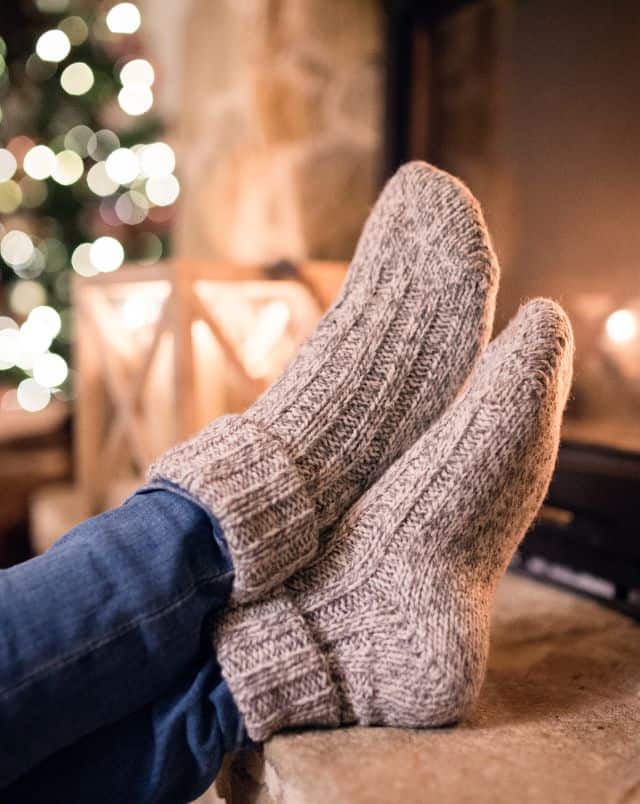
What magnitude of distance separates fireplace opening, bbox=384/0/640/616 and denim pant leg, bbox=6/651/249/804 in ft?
1.66

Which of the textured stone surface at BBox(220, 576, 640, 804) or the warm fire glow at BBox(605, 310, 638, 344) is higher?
the warm fire glow at BBox(605, 310, 638, 344)

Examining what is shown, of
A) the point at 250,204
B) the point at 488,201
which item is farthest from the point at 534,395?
the point at 250,204

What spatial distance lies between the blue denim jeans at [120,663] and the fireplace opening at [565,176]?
1.65 feet

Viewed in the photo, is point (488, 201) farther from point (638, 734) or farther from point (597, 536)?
point (638, 734)

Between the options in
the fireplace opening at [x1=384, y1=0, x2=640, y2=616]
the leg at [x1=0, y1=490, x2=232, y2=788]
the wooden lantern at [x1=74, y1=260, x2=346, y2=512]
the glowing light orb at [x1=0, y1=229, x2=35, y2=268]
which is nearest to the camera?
the leg at [x1=0, y1=490, x2=232, y2=788]

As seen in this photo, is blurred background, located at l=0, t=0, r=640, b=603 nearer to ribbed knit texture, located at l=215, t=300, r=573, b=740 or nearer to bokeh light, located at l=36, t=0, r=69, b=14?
bokeh light, located at l=36, t=0, r=69, b=14

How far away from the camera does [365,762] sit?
496mm

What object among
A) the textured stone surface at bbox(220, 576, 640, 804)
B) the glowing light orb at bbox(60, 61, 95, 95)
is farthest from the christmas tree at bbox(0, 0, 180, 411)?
the textured stone surface at bbox(220, 576, 640, 804)

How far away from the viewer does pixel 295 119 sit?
1.32 metres

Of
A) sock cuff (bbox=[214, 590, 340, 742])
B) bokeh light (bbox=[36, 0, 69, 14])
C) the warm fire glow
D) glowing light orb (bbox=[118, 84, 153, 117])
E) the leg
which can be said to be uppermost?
bokeh light (bbox=[36, 0, 69, 14])

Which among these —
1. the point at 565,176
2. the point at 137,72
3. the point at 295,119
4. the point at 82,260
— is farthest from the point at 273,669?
the point at 137,72

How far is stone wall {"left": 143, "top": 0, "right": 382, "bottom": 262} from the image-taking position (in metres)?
1.27

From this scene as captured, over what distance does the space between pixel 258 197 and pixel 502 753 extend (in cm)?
111

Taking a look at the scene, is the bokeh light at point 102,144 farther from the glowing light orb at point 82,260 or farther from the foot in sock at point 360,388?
the foot in sock at point 360,388
